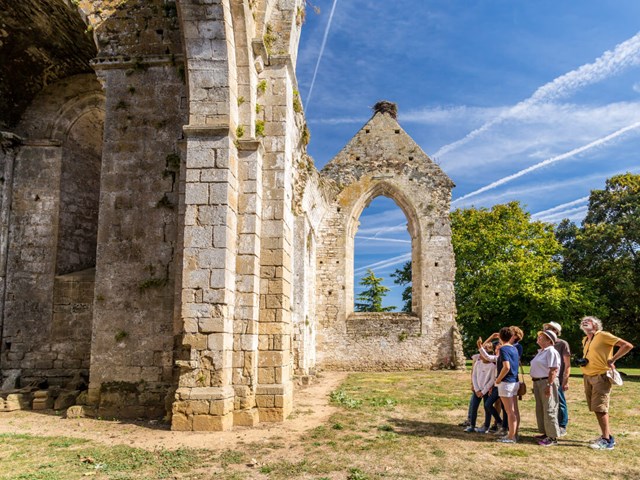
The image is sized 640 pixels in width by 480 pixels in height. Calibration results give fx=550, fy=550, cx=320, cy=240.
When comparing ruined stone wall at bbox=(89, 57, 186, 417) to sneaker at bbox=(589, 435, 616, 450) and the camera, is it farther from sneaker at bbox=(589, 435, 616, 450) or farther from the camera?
sneaker at bbox=(589, 435, 616, 450)

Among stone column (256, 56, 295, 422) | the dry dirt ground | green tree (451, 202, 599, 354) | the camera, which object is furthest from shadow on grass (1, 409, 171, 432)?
green tree (451, 202, 599, 354)

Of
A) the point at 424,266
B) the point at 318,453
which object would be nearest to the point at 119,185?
the point at 318,453

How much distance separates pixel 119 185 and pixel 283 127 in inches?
106

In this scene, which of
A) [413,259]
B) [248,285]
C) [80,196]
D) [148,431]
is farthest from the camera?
[413,259]

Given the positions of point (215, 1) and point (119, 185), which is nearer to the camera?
point (215, 1)

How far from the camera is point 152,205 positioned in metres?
8.41

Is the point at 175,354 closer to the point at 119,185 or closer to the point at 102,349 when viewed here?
the point at 102,349

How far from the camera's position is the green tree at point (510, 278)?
72.6 ft

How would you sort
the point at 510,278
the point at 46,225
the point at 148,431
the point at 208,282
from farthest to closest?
the point at 510,278
the point at 46,225
the point at 208,282
the point at 148,431

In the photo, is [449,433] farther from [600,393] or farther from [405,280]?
[405,280]

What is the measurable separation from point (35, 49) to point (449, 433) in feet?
32.9

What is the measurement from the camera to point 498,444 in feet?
19.9

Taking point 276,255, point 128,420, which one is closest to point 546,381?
point 276,255

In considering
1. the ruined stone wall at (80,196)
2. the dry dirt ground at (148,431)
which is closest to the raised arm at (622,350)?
the dry dirt ground at (148,431)
